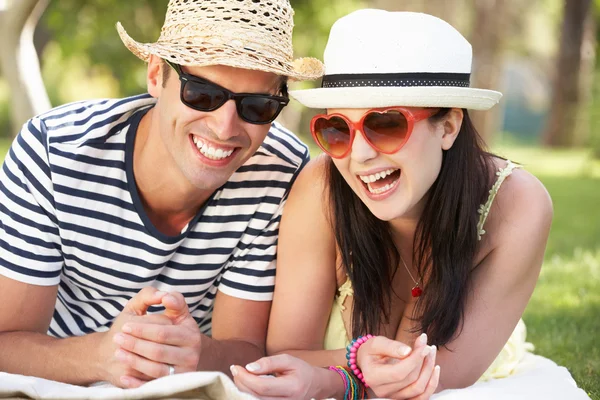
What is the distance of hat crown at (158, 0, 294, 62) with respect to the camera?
338 centimetres

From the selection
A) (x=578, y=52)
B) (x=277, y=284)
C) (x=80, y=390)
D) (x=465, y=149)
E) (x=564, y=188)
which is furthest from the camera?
(x=578, y=52)

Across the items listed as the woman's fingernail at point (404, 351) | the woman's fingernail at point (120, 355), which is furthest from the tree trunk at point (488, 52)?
the woman's fingernail at point (120, 355)

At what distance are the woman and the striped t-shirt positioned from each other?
0.53 ft

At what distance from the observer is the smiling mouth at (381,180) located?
10.7ft

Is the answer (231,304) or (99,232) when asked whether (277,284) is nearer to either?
(231,304)

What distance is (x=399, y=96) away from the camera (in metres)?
3.12

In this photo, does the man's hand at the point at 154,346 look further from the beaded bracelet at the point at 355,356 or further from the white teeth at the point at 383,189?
the white teeth at the point at 383,189

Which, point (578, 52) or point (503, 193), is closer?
point (503, 193)

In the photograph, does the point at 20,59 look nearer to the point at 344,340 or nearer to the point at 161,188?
the point at 161,188

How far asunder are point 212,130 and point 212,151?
9 cm

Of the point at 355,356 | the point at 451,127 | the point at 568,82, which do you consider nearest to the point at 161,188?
the point at 355,356

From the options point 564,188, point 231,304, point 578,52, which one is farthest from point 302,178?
point 578,52

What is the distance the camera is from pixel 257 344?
374 cm

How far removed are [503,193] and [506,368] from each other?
0.91 meters
